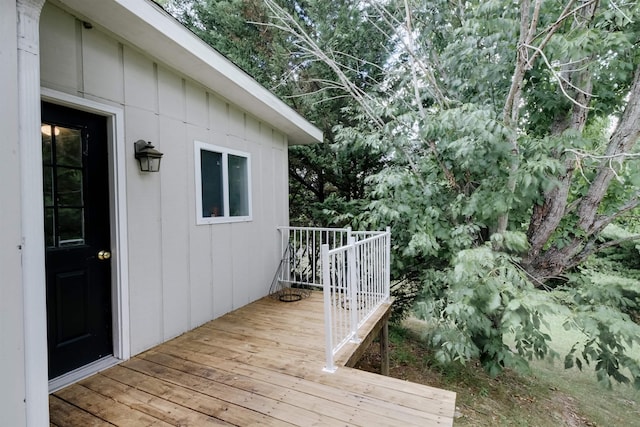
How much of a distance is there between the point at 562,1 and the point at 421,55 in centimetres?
170

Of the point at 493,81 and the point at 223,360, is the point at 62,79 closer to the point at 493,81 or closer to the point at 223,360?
the point at 223,360

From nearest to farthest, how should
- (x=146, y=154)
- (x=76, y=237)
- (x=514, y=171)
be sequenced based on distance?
(x=76, y=237)
(x=146, y=154)
(x=514, y=171)

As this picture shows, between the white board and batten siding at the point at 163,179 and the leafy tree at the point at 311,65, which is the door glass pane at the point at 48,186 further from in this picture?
the leafy tree at the point at 311,65

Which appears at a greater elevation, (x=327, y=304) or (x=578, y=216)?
(x=578, y=216)

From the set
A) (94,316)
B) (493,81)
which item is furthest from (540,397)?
(94,316)

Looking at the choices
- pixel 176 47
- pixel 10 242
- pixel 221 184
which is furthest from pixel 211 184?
pixel 10 242

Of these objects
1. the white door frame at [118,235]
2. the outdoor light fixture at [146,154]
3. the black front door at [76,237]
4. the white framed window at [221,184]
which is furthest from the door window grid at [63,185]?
the white framed window at [221,184]

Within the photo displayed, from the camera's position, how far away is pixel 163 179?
330 centimetres

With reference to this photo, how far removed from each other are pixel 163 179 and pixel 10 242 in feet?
6.25

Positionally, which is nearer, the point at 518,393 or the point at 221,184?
the point at 221,184

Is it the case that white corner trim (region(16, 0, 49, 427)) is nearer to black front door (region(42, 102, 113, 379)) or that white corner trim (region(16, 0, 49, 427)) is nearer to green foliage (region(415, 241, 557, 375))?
black front door (region(42, 102, 113, 379))

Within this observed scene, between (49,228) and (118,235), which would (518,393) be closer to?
(118,235)

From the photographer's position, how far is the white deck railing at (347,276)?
2.63 metres

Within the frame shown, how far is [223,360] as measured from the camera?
9.35ft
